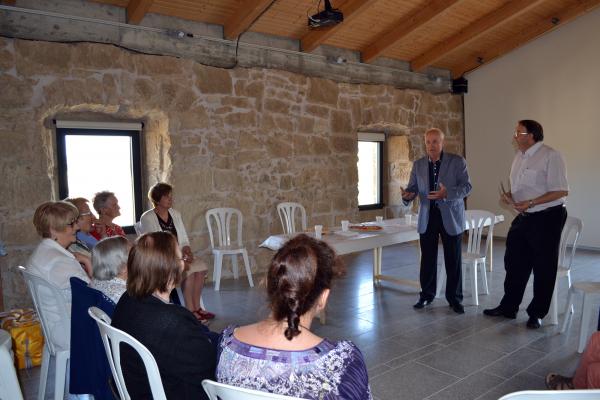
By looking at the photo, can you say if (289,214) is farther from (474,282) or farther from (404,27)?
(404,27)

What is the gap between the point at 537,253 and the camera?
138 inches

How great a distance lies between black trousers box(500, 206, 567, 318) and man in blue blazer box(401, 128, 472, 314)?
0.41 m

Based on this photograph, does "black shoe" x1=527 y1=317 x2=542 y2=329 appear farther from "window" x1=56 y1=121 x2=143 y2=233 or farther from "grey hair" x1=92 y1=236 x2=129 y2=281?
"window" x1=56 y1=121 x2=143 y2=233

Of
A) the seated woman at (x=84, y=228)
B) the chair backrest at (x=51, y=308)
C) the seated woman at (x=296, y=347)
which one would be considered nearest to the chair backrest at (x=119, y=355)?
the seated woman at (x=296, y=347)

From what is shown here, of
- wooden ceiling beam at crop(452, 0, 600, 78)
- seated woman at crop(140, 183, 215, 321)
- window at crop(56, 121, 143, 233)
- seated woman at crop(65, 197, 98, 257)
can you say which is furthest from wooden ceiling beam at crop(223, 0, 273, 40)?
wooden ceiling beam at crop(452, 0, 600, 78)

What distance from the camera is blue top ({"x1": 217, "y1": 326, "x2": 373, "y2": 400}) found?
1.19 m

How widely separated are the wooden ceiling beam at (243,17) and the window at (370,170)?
2684 millimetres

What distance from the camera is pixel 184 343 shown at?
4.96 feet

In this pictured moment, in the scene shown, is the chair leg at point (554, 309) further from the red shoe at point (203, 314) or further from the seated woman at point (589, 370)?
the red shoe at point (203, 314)

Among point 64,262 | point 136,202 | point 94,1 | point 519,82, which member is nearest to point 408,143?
point 519,82

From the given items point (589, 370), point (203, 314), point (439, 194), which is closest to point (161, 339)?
point (589, 370)

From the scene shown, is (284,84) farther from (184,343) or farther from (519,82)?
(184,343)

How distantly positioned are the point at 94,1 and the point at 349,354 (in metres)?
4.43

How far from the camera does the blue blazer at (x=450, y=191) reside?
151 inches
